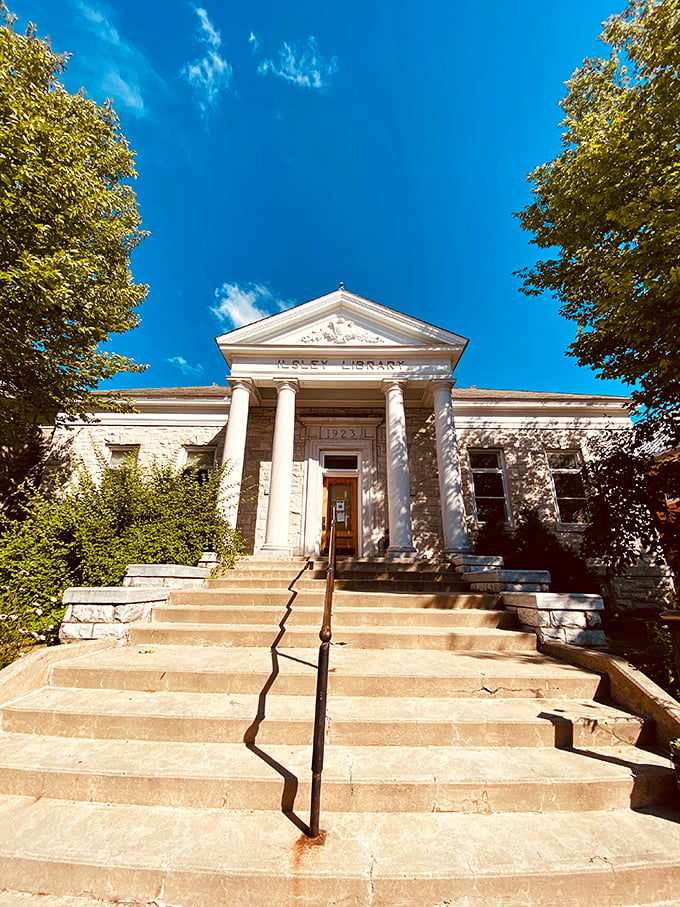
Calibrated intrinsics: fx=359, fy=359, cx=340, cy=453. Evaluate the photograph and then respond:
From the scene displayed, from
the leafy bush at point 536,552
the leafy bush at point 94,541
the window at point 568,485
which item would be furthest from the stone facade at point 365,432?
the leafy bush at point 94,541

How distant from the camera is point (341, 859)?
173 centimetres

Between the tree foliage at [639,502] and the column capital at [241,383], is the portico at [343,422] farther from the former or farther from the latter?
the tree foliage at [639,502]

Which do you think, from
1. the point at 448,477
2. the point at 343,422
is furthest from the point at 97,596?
the point at 343,422

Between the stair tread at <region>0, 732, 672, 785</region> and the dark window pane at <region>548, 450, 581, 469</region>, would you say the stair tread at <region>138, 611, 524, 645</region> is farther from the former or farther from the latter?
the dark window pane at <region>548, 450, 581, 469</region>

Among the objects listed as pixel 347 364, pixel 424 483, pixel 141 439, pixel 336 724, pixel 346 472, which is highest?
pixel 347 364

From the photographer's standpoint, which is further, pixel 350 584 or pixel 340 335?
pixel 340 335

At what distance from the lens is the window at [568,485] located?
10500 mm

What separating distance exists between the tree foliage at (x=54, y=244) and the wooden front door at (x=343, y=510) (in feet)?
20.6

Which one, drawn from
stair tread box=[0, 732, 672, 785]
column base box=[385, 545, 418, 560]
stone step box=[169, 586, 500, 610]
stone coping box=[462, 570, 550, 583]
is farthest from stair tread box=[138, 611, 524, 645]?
column base box=[385, 545, 418, 560]

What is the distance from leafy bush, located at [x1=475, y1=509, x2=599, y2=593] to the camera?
8.46 meters

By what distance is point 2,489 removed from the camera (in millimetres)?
10539

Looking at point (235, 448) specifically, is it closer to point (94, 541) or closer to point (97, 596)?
point (94, 541)

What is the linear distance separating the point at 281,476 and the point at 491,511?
625cm

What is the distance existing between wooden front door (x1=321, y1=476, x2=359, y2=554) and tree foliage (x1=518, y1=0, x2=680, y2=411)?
6.65 m
